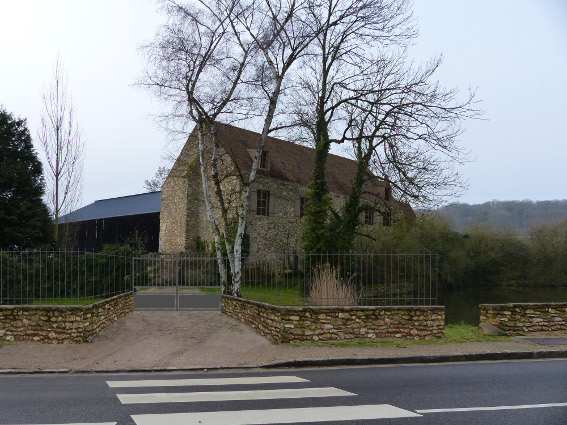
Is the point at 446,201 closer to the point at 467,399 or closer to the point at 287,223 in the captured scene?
the point at 467,399

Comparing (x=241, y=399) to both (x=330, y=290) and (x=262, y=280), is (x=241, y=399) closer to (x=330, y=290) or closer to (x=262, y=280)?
(x=330, y=290)

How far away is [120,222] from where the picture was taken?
37.6 m

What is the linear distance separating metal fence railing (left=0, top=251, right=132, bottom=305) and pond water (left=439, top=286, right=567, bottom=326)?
701 inches

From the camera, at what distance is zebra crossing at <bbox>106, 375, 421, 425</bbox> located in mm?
5230

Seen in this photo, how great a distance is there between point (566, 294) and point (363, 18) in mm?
31643

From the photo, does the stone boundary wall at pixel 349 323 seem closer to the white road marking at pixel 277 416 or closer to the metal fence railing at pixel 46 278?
the metal fence railing at pixel 46 278

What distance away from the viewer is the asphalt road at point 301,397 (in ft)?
17.3

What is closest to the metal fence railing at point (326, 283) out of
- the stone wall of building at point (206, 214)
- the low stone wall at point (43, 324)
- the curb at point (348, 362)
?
→ the curb at point (348, 362)

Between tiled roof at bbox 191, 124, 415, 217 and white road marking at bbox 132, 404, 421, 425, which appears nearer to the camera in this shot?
white road marking at bbox 132, 404, 421, 425

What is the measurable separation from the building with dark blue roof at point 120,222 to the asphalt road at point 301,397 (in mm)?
27256

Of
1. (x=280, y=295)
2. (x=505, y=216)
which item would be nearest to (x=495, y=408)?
(x=280, y=295)

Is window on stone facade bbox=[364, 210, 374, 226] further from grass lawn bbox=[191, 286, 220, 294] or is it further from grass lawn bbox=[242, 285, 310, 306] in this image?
grass lawn bbox=[242, 285, 310, 306]

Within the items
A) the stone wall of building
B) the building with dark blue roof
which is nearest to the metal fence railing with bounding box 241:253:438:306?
the stone wall of building

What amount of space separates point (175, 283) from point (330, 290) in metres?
6.85
